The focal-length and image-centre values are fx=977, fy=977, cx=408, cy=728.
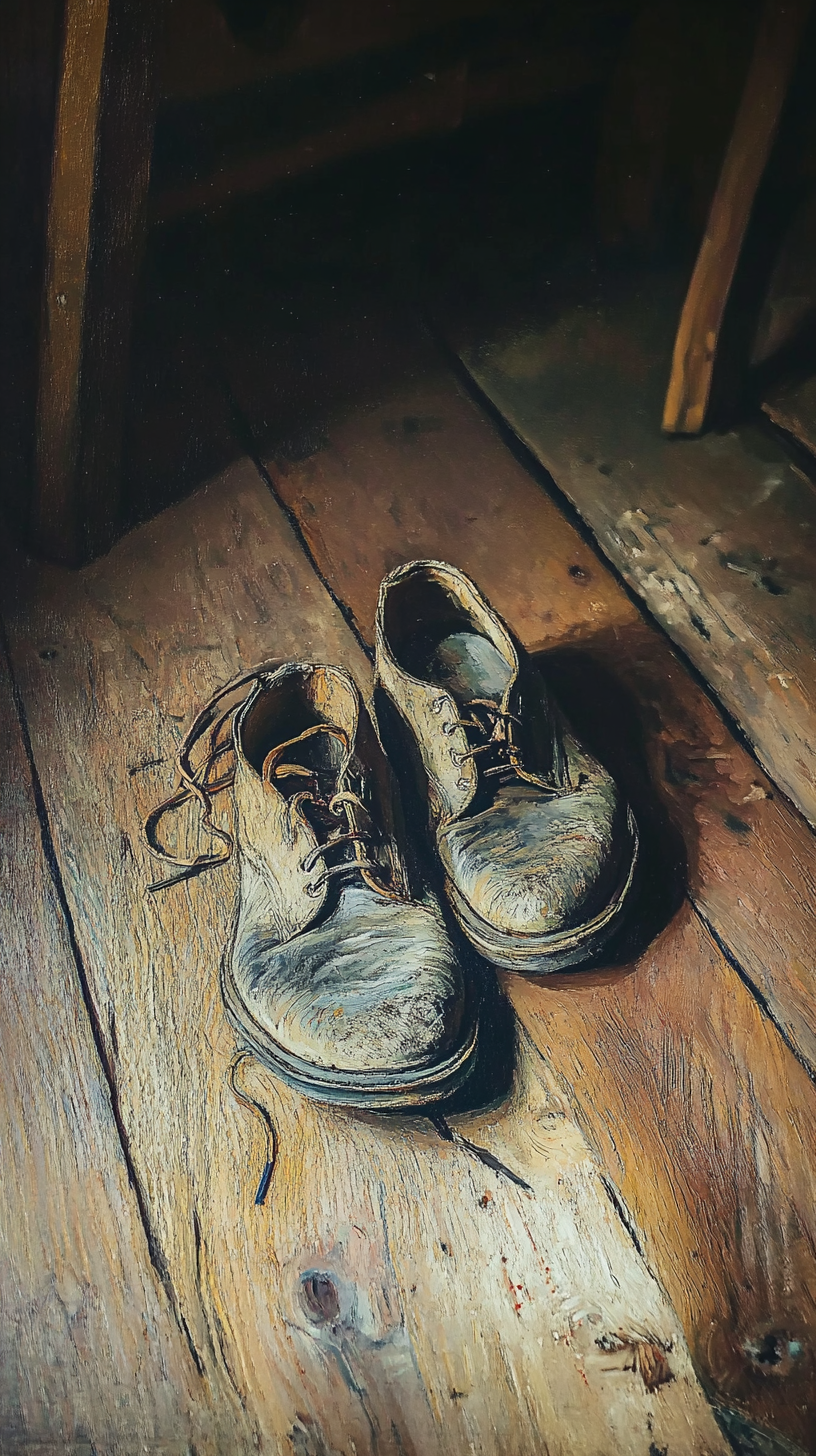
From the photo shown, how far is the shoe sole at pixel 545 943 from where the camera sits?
65 cm

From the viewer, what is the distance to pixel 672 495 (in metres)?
0.89

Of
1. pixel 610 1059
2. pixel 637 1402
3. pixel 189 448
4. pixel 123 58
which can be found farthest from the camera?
pixel 189 448

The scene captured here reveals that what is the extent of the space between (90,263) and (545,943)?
25.8 inches

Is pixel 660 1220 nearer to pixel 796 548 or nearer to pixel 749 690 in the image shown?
pixel 749 690

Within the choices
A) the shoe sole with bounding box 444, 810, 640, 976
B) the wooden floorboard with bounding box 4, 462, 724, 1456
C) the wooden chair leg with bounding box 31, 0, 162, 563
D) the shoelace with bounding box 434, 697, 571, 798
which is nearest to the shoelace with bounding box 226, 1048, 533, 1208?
the wooden floorboard with bounding box 4, 462, 724, 1456

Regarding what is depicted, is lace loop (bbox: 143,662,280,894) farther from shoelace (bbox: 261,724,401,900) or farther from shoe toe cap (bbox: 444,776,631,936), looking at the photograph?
shoe toe cap (bbox: 444,776,631,936)

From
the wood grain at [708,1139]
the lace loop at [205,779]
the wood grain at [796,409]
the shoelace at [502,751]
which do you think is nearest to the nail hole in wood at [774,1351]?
the wood grain at [708,1139]

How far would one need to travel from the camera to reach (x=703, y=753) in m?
0.77

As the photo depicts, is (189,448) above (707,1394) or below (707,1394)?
above

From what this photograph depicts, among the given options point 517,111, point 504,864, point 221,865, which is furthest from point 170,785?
point 517,111

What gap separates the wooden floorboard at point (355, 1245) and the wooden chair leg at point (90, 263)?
30 cm

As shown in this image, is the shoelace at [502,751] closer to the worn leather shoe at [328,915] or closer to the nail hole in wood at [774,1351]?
the worn leather shoe at [328,915]

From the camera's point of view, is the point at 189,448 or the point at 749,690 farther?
the point at 189,448

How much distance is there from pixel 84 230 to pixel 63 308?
6 centimetres
